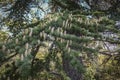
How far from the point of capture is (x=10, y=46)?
182 inches

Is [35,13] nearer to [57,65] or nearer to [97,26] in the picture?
[97,26]

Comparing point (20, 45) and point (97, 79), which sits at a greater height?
point (20, 45)

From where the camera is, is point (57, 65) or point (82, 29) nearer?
point (57, 65)

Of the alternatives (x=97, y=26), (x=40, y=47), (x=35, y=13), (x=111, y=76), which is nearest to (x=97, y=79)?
(x=111, y=76)

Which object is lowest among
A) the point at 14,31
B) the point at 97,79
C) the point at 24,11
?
the point at 97,79

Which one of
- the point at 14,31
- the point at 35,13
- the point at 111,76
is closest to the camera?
the point at 14,31

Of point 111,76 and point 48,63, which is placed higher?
point 48,63

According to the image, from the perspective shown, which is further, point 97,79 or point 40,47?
point 97,79

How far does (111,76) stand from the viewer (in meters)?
14.2

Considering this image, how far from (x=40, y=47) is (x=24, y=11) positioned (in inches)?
200

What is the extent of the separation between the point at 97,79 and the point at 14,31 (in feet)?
23.8

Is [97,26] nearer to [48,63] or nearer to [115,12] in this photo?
[48,63]

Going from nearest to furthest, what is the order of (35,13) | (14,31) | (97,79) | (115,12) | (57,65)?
(57,65) < (115,12) < (14,31) < (35,13) < (97,79)

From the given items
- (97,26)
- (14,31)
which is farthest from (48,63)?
(14,31)
